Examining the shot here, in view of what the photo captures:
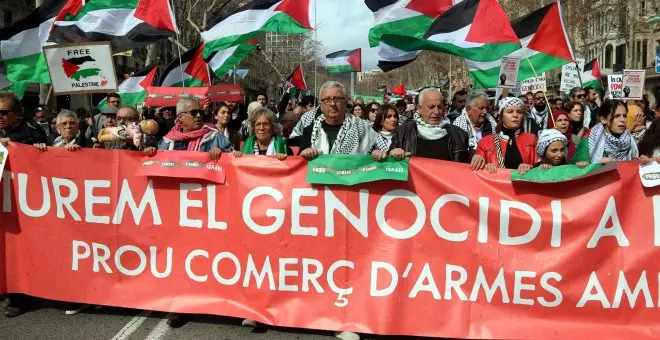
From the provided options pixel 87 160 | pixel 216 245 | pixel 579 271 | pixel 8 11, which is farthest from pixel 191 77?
pixel 8 11

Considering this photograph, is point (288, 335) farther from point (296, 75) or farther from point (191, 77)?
point (296, 75)

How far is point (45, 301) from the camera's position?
4945mm

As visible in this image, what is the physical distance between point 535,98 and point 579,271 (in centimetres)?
715

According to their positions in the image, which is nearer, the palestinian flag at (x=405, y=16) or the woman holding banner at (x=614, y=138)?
the woman holding banner at (x=614, y=138)

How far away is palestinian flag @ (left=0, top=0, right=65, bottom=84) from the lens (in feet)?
21.9

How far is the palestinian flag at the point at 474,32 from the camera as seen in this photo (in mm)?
5809

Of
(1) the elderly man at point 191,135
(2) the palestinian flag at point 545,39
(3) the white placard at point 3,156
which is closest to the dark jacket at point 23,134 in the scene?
(3) the white placard at point 3,156

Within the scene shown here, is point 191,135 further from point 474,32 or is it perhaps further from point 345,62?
point 345,62

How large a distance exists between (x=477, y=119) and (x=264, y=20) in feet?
9.19

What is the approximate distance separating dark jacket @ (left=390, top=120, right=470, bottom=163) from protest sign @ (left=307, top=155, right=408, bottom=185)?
0.39 metres

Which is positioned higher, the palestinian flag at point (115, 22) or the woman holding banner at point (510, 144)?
the palestinian flag at point (115, 22)

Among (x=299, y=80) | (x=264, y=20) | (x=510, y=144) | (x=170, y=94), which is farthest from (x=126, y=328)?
(x=299, y=80)

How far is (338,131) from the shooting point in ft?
15.3

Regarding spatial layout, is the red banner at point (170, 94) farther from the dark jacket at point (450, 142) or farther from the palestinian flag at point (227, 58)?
the dark jacket at point (450, 142)
